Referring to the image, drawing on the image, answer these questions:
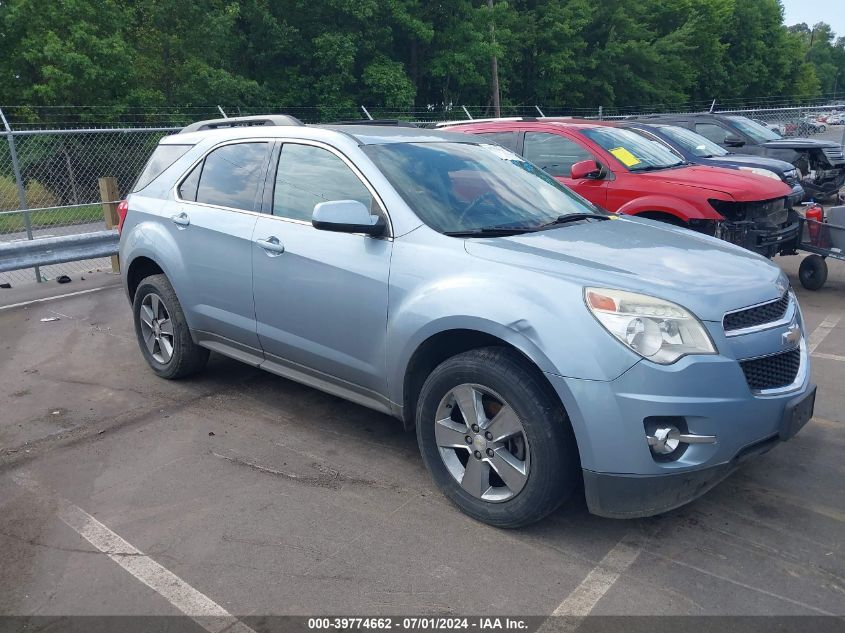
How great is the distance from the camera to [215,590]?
315cm

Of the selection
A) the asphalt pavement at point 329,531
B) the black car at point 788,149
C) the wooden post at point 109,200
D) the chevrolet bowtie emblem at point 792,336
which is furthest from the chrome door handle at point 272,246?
the black car at point 788,149

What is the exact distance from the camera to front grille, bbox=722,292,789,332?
329cm

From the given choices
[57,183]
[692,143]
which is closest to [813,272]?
[692,143]

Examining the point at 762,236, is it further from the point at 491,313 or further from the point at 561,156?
the point at 491,313

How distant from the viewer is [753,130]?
48.1 ft

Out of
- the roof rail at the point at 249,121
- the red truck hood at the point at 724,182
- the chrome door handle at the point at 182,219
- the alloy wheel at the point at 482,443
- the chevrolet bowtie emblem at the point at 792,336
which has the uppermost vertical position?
the roof rail at the point at 249,121

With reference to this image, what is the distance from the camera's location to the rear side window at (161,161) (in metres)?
5.54

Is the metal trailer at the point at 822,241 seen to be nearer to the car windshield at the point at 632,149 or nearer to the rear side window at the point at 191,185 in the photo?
the car windshield at the point at 632,149

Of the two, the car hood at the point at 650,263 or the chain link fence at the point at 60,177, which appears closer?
the car hood at the point at 650,263

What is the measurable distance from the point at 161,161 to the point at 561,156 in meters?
4.54

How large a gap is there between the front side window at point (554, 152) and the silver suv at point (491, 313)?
3728 mm

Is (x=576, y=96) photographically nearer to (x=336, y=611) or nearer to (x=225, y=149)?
(x=225, y=149)

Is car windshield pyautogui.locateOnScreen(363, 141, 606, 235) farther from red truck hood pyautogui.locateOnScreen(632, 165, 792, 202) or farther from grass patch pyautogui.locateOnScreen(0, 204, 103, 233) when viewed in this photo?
grass patch pyautogui.locateOnScreen(0, 204, 103, 233)

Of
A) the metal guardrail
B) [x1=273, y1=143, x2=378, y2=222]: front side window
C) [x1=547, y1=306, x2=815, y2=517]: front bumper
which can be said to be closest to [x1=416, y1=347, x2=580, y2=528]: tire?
[x1=547, y1=306, x2=815, y2=517]: front bumper
